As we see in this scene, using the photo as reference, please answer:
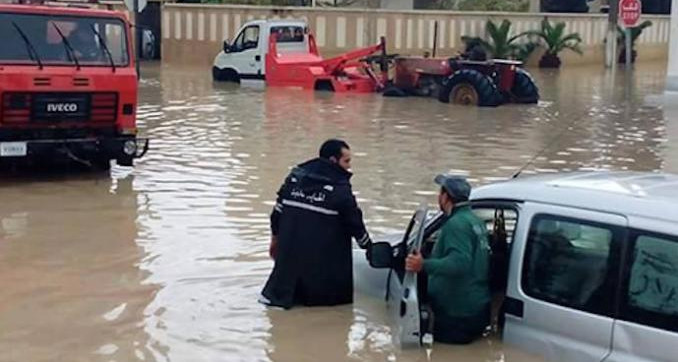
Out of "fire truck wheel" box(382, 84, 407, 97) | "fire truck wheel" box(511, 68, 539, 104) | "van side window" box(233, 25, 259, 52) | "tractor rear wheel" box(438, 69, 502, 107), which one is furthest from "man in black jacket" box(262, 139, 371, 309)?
"van side window" box(233, 25, 259, 52)

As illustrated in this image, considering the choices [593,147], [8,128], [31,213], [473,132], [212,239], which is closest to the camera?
[212,239]

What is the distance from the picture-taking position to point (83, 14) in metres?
14.6

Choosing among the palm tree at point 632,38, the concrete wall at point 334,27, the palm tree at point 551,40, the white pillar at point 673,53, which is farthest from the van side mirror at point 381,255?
the palm tree at point 632,38

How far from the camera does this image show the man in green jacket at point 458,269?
6746 millimetres

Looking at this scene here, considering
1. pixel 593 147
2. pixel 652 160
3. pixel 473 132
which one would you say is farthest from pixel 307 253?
pixel 473 132

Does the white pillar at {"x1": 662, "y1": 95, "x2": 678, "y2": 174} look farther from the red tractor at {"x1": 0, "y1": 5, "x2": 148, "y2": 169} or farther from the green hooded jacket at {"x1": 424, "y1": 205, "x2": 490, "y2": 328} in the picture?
the green hooded jacket at {"x1": 424, "y1": 205, "x2": 490, "y2": 328}

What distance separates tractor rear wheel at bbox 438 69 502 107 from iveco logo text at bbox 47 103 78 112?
14019 mm

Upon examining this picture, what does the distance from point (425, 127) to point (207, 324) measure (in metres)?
14.4

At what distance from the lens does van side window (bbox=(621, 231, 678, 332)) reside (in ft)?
18.8

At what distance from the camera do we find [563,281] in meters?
6.29

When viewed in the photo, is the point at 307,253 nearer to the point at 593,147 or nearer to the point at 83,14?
the point at 83,14

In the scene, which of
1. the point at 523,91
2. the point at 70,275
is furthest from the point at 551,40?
the point at 70,275

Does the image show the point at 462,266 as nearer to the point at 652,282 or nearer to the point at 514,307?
the point at 514,307

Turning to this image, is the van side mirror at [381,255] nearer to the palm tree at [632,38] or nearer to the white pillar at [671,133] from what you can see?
the white pillar at [671,133]
